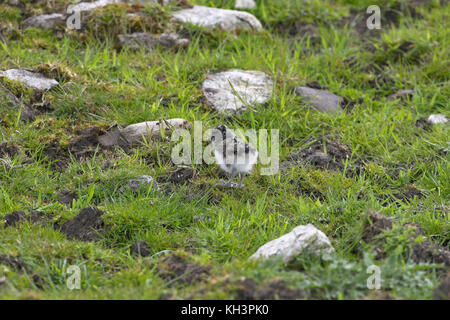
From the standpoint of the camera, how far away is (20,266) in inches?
137

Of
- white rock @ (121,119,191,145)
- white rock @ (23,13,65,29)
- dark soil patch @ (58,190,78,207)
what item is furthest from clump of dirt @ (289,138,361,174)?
white rock @ (23,13,65,29)

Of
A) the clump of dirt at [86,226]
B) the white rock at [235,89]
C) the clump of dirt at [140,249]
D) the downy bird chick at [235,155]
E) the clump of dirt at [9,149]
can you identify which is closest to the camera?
the clump of dirt at [140,249]

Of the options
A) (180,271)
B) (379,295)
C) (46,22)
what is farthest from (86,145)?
(379,295)

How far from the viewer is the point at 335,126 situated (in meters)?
5.65

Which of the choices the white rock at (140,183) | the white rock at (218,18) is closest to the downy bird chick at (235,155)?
the white rock at (140,183)

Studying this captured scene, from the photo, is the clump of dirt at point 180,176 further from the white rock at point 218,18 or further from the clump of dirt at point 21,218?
the white rock at point 218,18

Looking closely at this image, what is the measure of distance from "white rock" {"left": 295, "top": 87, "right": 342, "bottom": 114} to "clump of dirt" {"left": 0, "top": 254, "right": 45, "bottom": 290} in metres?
3.51

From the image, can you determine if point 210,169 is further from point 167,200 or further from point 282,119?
point 282,119

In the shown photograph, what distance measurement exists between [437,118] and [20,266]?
448 centimetres

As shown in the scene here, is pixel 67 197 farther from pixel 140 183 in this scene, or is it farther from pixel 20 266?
pixel 20 266

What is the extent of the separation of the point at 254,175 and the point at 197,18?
306cm

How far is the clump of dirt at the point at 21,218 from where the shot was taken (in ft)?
13.1

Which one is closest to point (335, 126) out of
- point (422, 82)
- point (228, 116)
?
point (228, 116)

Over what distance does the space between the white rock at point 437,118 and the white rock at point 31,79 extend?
4.01 meters
